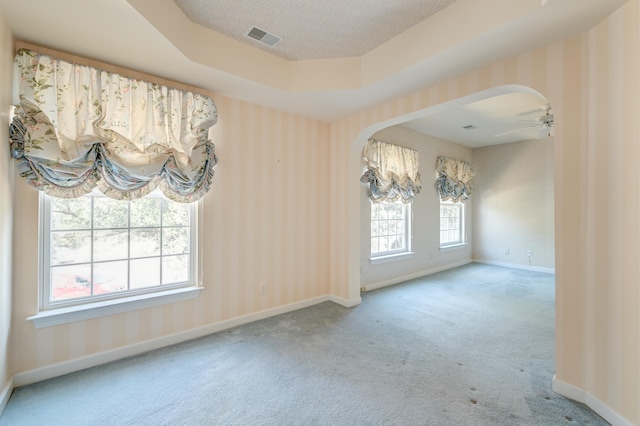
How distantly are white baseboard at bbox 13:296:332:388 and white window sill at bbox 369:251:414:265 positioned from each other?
5.37ft

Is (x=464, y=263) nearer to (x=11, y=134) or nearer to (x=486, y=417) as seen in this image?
(x=486, y=417)

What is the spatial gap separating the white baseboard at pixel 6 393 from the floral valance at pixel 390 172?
3.89 m

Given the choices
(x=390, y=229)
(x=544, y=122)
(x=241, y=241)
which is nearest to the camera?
(x=241, y=241)

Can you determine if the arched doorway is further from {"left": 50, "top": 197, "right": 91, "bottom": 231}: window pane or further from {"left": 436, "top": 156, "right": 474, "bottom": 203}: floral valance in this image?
{"left": 50, "top": 197, "right": 91, "bottom": 231}: window pane

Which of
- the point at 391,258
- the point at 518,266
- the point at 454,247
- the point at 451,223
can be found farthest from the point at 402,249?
the point at 518,266

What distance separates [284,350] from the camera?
240 centimetres

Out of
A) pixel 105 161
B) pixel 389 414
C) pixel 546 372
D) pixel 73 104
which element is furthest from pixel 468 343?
pixel 73 104

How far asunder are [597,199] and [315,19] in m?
2.27

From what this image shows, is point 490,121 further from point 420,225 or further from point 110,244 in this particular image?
point 110,244

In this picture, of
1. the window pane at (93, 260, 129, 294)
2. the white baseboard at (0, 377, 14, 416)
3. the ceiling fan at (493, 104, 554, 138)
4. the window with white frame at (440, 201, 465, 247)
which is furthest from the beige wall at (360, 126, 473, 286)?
the white baseboard at (0, 377, 14, 416)

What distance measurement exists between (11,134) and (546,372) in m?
4.20

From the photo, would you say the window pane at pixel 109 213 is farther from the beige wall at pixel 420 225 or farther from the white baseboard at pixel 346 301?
the beige wall at pixel 420 225

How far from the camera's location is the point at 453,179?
560cm

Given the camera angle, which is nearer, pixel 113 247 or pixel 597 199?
pixel 597 199
